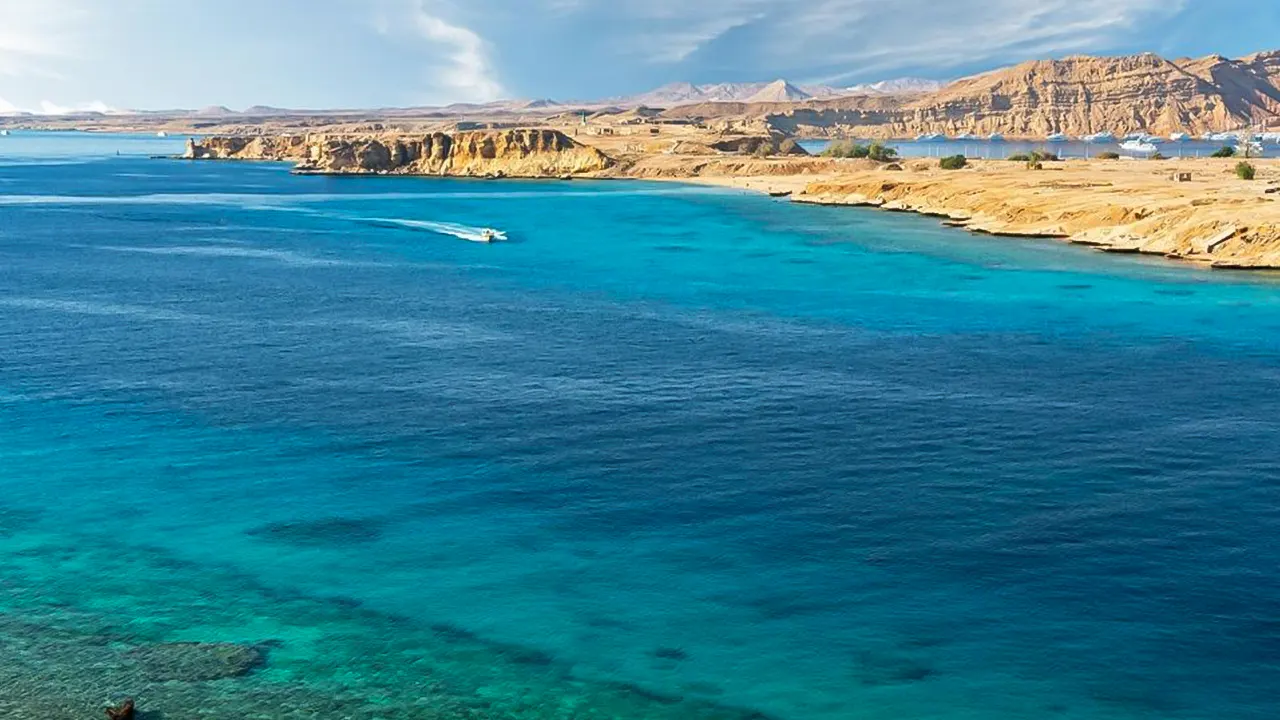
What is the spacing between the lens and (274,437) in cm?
3825

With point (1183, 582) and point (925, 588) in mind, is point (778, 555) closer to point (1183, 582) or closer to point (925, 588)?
point (925, 588)

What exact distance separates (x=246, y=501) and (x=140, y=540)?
10.5ft

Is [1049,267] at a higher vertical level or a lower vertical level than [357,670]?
higher

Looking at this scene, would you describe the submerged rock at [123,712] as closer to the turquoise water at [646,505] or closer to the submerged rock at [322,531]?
the turquoise water at [646,505]

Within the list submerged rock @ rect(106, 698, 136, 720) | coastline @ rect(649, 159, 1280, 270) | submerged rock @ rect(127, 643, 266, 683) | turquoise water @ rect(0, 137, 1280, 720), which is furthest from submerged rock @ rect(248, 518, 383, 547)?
coastline @ rect(649, 159, 1280, 270)

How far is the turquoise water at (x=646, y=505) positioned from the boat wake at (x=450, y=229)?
3631cm

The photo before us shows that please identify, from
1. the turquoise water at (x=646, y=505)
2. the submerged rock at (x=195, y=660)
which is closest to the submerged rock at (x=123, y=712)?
the turquoise water at (x=646, y=505)

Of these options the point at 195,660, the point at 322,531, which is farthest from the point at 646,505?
the point at 195,660

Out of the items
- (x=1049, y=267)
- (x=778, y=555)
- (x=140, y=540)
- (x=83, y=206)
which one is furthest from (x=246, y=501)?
(x=83, y=206)

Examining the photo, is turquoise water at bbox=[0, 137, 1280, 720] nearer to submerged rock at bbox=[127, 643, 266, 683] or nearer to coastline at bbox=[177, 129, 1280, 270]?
submerged rock at bbox=[127, 643, 266, 683]

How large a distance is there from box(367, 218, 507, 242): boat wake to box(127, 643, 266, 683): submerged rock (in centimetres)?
7797

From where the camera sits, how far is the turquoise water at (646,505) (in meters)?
23.2

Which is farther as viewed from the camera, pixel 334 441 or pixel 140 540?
pixel 334 441

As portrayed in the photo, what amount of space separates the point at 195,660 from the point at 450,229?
88515 mm
